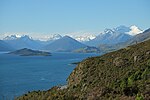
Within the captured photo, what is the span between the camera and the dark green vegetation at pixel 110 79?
28.8 meters

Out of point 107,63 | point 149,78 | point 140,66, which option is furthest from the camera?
point 107,63

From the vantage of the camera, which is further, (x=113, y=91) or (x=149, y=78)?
(x=149, y=78)

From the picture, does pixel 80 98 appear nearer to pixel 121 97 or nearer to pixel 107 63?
pixel 121 97

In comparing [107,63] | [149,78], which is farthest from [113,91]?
[107,63]

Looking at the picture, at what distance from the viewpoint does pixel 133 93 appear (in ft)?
92.6

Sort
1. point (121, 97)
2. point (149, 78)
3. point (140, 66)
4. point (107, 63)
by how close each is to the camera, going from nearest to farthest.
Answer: point (121, 97) < point (149, 78) < point (140, 66) < point (107, 63)

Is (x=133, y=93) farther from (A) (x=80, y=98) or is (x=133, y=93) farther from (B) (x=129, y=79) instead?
(B) (x=129, y=79)

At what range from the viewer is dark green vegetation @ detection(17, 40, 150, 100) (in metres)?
28.8

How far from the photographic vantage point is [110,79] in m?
36.7

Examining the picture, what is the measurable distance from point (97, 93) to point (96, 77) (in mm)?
9641

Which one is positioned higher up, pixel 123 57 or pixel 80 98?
pixel 123 57

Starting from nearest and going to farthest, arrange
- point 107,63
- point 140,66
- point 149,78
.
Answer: point 149,78 < point 140,66 < point 107,63

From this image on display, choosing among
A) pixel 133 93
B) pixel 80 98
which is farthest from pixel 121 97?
pixel 80 98

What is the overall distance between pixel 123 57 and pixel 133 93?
14125 millimetres
